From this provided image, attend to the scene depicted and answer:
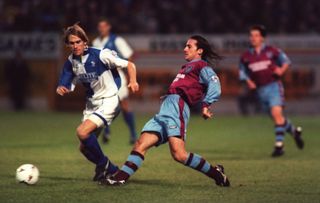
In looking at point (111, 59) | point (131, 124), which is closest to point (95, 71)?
point (111, 59)

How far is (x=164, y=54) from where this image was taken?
80.0 ft

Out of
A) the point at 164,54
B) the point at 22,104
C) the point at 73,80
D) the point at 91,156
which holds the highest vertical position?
the point at 73,80

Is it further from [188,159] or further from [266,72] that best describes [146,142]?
[266,72]

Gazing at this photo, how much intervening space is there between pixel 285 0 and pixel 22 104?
8.99 meters

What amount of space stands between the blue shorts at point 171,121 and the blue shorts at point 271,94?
4439 mm

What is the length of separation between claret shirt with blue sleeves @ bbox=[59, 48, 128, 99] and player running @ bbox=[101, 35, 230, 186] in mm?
797

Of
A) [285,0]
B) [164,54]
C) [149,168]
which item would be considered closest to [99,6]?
[164,54]

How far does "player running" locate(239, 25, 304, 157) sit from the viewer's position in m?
13.1

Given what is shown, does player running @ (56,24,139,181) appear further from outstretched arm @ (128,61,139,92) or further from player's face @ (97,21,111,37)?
player's face @ (97,21,111,37)

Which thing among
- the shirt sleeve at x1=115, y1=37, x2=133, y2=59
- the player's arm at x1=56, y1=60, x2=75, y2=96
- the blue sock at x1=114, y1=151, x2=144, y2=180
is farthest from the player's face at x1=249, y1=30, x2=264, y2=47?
the blue sock at x1=114, y1=151, x2=144, y2=180

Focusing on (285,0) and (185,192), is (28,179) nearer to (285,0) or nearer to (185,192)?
(185,192)

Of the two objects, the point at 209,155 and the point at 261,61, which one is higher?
the point at 261,61

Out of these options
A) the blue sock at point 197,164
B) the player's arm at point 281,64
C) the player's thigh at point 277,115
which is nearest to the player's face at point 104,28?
the player's arm at point 281,64

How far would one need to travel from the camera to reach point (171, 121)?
8.82 metres
